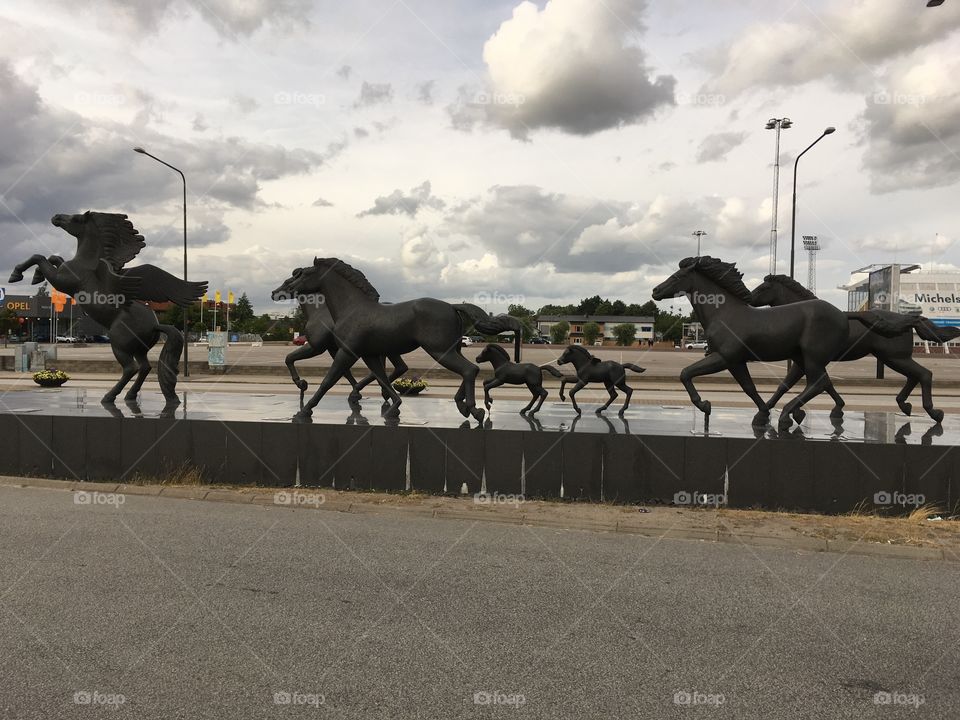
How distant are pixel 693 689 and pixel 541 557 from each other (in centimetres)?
248

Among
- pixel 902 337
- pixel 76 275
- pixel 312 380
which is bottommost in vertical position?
pixel 312 380

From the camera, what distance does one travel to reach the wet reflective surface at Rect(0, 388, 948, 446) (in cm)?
915

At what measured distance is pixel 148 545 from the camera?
6.21 metres

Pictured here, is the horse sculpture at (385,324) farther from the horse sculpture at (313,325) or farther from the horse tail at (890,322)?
the horse tail at (890,322)

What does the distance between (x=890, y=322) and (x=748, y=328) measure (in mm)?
1996

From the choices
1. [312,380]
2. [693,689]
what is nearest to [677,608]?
[693,689]

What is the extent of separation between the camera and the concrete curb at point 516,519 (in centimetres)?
647

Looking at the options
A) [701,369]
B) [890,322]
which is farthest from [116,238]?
[890,322]

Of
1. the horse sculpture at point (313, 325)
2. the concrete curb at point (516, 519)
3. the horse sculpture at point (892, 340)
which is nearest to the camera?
the concrete curb at point (516, 519)

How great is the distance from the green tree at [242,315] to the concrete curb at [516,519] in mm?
124927

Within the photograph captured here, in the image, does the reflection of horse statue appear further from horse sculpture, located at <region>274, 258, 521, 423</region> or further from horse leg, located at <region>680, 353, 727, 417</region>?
horse leg, located at <region>680, 353, 727, 417</region>

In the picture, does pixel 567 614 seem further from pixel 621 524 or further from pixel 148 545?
pixel 148 545

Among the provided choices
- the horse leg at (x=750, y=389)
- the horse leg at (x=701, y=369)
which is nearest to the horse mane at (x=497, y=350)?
the horse leg at (x=701, y=369)

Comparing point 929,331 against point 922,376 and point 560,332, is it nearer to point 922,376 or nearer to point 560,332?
point 922,376
